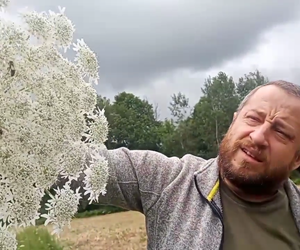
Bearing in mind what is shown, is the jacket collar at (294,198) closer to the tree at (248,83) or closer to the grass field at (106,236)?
the grass field at (106,236)

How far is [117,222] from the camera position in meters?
15.1

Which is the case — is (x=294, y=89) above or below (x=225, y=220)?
above

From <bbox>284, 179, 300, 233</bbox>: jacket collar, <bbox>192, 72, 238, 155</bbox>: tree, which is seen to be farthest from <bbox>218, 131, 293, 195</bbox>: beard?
<bbox>192, 72, 238, 155</bbox>: tree

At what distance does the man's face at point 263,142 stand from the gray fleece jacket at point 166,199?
143 mm

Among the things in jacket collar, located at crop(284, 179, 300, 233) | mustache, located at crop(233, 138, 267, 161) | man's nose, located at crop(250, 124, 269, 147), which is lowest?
jacket collar, located at crop(284, 179, 300, 233)

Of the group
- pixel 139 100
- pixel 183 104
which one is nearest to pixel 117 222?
pixel 139 100

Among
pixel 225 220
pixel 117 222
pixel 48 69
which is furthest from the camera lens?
pixel 117 222

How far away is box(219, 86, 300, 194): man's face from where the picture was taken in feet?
6.80

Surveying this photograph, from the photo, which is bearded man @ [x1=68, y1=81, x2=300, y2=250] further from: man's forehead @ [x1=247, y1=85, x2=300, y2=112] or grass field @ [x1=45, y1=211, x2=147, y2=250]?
grass field @ [x1=45, y1=211, x2=147, y2=250]

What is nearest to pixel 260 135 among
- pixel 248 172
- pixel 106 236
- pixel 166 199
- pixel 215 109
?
pixel 248 172

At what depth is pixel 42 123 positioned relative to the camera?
131cm

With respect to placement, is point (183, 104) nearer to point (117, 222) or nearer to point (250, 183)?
point (117, 222)

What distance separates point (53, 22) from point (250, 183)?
1.07 metres

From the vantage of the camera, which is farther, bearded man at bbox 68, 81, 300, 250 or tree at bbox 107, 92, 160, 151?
tree at bbox 107, 92, 160, 151
